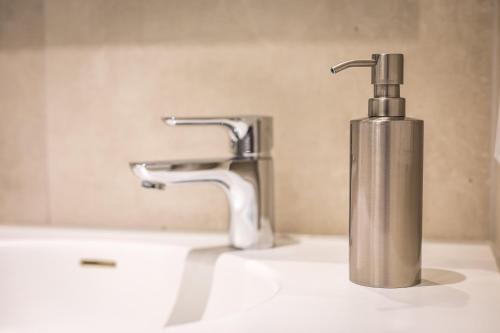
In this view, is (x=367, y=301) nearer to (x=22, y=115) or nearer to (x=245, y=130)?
(x=245, y=130)

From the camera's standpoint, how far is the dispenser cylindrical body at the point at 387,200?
545 mm

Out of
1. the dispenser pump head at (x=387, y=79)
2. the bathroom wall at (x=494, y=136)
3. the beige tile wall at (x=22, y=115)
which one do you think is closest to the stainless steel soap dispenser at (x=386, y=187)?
the dispenser pump head at (x=387, y=79)

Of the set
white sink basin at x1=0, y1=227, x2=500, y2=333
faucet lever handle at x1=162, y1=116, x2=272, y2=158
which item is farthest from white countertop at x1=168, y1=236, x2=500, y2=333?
faucet lever handle at x1=162, y1=116, x2=272, y2=158

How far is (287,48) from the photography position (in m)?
0.80

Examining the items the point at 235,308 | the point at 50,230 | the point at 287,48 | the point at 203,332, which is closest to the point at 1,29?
the point at 50,230

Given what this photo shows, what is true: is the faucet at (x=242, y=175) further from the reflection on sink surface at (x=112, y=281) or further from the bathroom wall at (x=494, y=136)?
the bathroom wall at (x=494, y=136)

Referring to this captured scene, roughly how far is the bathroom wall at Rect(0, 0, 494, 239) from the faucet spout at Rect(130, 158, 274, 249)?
9 centimetres

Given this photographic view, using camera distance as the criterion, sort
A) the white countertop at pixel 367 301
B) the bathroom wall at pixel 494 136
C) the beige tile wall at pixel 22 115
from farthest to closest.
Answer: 1. the beige tile wall at pixel 22 115
2. the bathroom wall at pixel 494 136
3. the white countertop at pixel 367 301

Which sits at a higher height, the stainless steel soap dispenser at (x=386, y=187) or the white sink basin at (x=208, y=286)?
the stainless steel soap dispenser at (x=386, y=187)

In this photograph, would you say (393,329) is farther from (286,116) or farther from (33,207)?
(33,207)

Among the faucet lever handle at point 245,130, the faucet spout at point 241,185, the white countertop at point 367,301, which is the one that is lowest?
the white countertop at point 367,301

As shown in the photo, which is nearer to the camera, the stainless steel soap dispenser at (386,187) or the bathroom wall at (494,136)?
the stainless steel soap dispenser at (386,187)

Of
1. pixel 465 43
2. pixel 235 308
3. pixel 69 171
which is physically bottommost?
pixel 235 308

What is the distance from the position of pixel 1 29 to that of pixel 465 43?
0.65 metres
